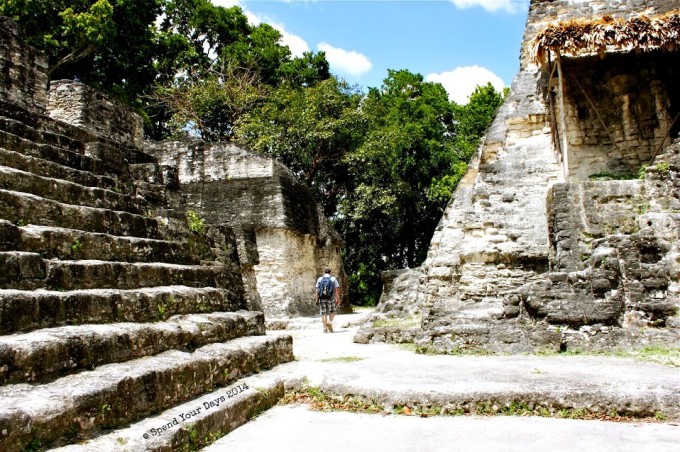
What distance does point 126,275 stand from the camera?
4387mm

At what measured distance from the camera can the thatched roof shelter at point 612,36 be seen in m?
9.66

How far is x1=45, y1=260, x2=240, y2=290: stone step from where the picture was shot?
374 centimetres

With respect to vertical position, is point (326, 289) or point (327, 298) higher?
point (326, 289)

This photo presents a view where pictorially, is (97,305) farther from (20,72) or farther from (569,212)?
(569,212)

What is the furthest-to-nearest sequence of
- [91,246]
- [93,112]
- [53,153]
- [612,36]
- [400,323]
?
[400,323], [612,36], [93,112], [53,153], [91,246]

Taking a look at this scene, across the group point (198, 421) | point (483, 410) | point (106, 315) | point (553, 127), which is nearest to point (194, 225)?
point (106, 315)

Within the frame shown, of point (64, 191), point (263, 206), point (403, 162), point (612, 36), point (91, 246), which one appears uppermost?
point (403, 162)

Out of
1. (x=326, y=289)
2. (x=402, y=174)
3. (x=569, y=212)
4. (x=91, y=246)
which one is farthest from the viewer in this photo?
(x=402, y=174)

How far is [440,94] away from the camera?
2877cm

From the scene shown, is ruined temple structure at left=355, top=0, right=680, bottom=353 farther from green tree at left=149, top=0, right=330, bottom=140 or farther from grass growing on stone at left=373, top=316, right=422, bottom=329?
green tree at left=149, top=0, right=330, bottom=140

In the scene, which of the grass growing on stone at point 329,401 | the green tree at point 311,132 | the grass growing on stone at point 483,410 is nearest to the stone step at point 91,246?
the grass growing on stone at point 329,401

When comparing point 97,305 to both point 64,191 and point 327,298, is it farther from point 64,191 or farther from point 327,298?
point 327,298

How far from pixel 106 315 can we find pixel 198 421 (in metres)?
1.02

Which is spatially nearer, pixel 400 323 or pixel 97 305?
pixel 97 305
